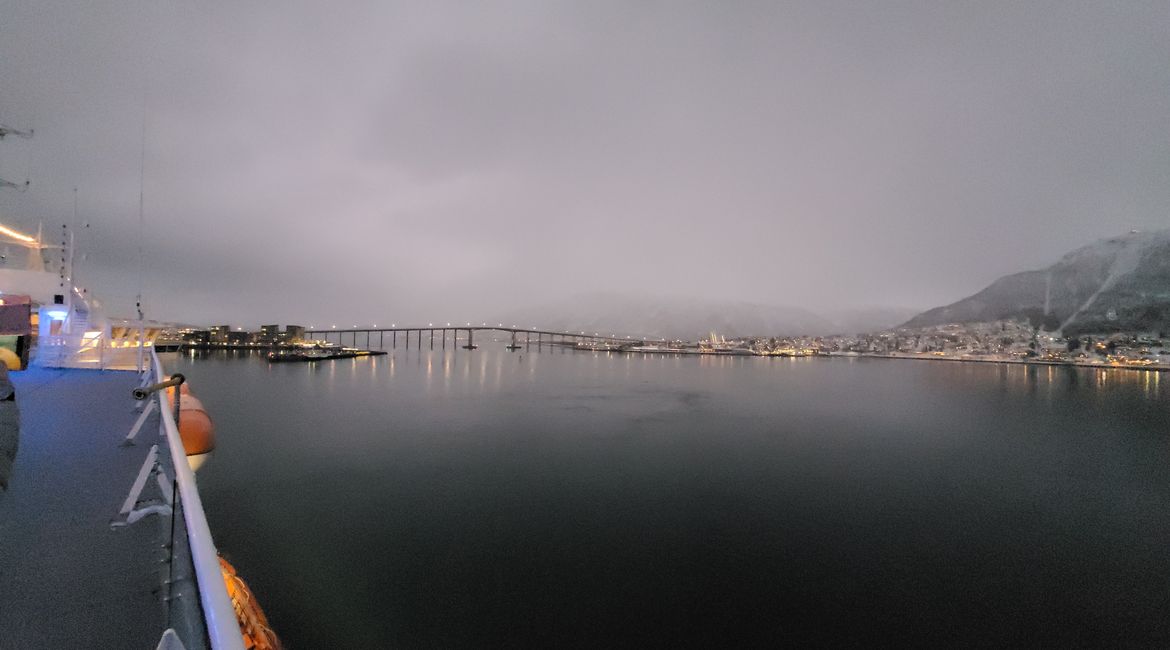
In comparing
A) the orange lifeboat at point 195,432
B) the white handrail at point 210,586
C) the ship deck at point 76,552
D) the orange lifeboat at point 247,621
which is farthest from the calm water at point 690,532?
the white handrail at point 210,586

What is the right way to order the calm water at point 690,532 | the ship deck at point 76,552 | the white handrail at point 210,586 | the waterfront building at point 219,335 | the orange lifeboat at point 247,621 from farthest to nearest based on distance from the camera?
1. the waterfront building at point 219,335
2. the calm water at point 690,532
3. the orange lifeboat at point 247,621
4. the ship deck at point 76,552
5. the white handrail at point 210,586

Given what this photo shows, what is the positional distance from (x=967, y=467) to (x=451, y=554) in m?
18.4

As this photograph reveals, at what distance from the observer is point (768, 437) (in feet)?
69.7

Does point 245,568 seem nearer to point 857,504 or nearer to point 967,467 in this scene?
point 857,504

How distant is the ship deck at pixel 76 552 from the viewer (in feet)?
6.65

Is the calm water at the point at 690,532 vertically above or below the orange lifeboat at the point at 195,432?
below

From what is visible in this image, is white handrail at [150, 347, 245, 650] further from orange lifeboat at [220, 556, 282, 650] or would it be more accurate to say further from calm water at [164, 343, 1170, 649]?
calm water at [164, 343, 1170, 649]

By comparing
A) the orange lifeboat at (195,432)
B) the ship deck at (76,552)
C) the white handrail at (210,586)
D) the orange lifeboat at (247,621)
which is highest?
the white handrail at (210,586)

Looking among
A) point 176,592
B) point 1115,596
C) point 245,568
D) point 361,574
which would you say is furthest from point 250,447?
point 1115,596

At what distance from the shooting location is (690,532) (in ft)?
32.9

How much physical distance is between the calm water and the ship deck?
368cm

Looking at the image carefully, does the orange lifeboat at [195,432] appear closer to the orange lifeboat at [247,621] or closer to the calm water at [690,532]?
the calm water at [690,532]

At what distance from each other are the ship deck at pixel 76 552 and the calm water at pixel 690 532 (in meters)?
3.68

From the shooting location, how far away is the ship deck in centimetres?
203
